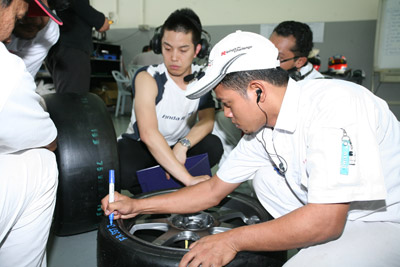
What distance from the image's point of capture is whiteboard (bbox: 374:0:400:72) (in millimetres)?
4219

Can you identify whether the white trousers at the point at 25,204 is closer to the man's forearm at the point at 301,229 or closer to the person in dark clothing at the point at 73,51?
the man's forearm at the point at 301,229

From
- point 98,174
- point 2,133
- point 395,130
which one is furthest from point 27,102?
point 395,130

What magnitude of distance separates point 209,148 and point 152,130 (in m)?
0.45

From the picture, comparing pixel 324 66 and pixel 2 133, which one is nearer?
pixel 2 133

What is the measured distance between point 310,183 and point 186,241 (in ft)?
2.04

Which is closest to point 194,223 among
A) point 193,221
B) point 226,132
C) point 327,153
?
point 193,221

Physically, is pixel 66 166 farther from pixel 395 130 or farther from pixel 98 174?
pixel 395 130

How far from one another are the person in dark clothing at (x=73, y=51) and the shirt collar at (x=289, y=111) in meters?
1.42

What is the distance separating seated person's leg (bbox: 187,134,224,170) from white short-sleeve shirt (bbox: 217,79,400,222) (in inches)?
28.9

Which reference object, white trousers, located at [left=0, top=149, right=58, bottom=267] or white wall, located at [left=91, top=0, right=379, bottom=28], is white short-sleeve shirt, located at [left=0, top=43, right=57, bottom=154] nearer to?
white trousers, located at [left=0, top=149, right=58, bottom=267]

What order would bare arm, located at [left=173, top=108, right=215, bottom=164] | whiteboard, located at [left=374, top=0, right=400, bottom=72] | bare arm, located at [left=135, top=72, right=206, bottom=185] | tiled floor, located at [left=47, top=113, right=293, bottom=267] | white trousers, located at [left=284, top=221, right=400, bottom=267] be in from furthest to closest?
whiteboard, located at [left=374, top=0, right=400, bottom=72]
bare arm, located at [left=173, top=108, right=215, bottom=164]
bare arm, located at [left=135, top=72, right=206, bottom=185]
tiled floor, located at [left=47, top=113, right=293, bottom=267]
white trousers, located at [left=284, top=221, right=400, bottom=267]

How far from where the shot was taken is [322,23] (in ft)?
16.8

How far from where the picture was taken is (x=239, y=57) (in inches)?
33.0

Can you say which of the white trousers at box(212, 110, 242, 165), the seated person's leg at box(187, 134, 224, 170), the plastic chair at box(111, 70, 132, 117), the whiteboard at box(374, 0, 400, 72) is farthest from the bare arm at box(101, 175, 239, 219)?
the plastic chair at box(111, 70, 132, 117)
